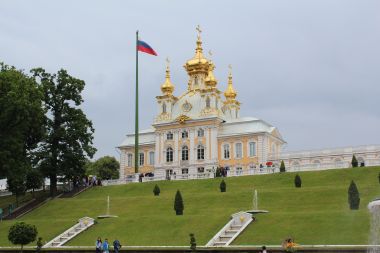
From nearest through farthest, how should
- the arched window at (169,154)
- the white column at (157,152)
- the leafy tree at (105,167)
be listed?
the arched window at (169,154)
the white column at (157,152)
the leafy tree at (105,167)

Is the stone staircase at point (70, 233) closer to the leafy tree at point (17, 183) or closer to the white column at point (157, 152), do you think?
the leafy tree at point (17, 183)

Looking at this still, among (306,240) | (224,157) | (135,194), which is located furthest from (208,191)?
(224,157)

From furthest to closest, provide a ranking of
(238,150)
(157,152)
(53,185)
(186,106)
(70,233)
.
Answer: (186,106) < (157,152) < (238,150) < (53,185) < (70,233)

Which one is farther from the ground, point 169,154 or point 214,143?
point 214,143

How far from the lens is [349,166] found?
58375mm

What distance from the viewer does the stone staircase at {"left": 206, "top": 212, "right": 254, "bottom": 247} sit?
33781 millimetres

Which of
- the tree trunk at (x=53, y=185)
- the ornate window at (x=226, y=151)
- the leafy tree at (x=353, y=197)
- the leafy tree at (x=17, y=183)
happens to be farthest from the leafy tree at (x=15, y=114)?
the ornate window at (x=226, y=151)

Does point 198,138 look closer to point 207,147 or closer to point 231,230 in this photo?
point 207,147

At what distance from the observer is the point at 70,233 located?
131 feet

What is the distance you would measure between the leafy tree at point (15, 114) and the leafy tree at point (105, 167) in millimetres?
54119

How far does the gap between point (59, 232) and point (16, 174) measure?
39.8 feet

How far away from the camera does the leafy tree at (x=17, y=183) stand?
50797 millimetres

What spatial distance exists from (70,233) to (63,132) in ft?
74.0

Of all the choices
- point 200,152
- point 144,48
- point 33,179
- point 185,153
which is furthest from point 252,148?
point 33,179
